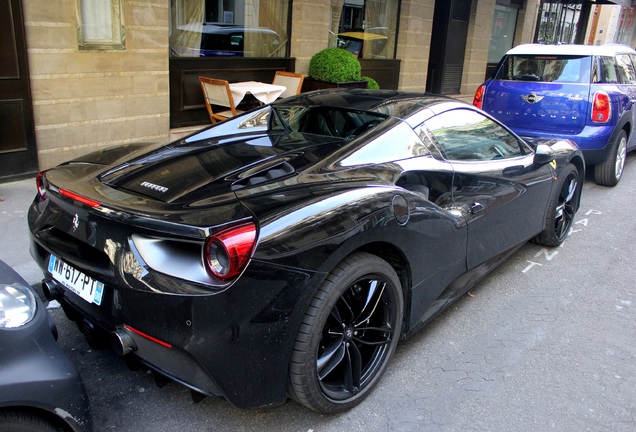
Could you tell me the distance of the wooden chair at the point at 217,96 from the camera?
7295mm

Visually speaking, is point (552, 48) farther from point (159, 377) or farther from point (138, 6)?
point (159, 377)

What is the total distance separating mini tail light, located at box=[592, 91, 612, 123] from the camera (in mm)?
6762

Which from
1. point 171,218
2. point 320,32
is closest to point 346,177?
point 171,218

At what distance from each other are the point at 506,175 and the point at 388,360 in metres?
1.71

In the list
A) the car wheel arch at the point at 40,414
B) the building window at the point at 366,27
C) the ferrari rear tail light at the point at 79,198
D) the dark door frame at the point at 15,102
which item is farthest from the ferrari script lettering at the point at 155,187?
the building window at the point at 366,27

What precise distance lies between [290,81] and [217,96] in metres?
1.44

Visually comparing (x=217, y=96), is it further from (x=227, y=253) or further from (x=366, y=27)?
(x=227, y=253)

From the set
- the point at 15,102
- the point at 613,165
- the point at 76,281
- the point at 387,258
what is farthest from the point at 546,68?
the point at 76,281

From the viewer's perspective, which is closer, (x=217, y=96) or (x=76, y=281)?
(x=76, y=281)

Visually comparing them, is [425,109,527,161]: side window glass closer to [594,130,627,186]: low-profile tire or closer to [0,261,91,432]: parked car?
[0,261,91,432]: parked car

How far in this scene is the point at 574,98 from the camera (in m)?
6.83

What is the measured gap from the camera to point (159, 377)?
8.18 ft

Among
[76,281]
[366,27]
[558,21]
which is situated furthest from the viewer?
[558,21]

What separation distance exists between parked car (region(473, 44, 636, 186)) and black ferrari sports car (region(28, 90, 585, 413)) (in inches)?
144
